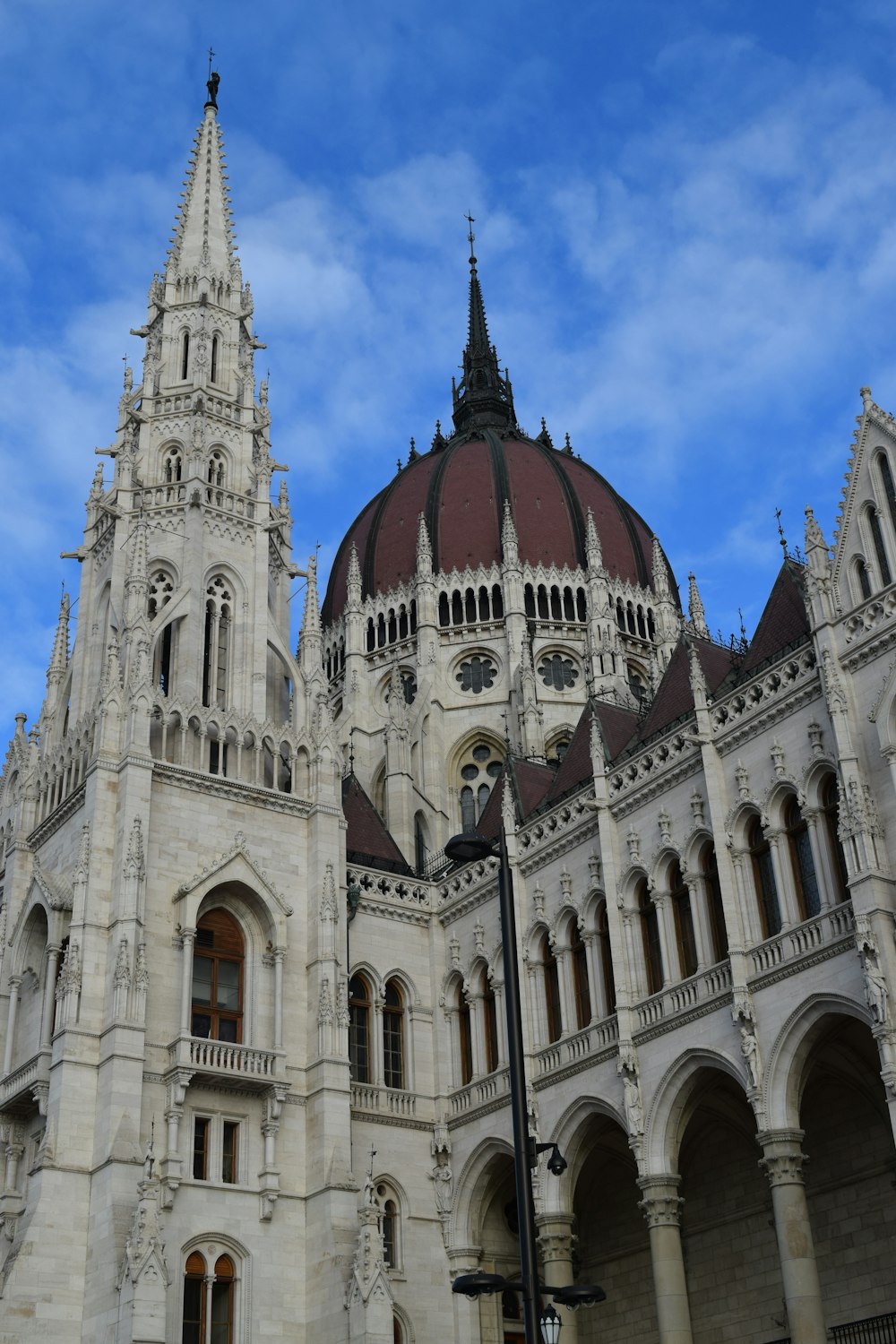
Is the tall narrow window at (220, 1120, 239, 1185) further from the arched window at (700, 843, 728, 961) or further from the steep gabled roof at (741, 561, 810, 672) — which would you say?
the steep gabled roof at (741, 561, 810, 672)

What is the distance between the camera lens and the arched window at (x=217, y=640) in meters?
35.9

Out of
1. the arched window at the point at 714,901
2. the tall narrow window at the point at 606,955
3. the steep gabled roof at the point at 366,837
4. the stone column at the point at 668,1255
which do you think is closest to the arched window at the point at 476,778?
the steep gabled roof at the point at 366,837

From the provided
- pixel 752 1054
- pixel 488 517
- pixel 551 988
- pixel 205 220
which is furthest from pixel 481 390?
pixel 752 1054

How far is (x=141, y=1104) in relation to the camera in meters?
28.8

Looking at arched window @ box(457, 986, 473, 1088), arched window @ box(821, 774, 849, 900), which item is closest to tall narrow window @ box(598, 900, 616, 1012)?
arched window @ box(457, 986, 473, 1088)

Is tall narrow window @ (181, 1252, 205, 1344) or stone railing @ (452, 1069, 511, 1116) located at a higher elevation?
stone railing @ (452, 1069, 511, 1116)

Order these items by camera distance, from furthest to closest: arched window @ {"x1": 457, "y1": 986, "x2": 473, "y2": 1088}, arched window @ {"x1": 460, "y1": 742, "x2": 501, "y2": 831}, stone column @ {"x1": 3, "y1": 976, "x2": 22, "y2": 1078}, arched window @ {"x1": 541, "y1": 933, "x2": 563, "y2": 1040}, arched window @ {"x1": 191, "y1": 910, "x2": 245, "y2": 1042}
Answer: arched window @ {"x1": 460, "y1": 742, "x2": 501, "y2": 831} → arched window @ {"x1": 457, "y1": 986, "x2": 473, "y2": 1088} → arched window @ {"x1": 541, "y1": 933, "x2": 563, "y2": 1040} → stone column @ {"x1": 3, "y1": 976, "x2": 22, "y2": 1078} → arched window @ {"x1": 191, "y1": 910, "x2": 245, "y2": 1042}

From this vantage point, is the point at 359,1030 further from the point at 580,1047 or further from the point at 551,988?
the point at 580,1047

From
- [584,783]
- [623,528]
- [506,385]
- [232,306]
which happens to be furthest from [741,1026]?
[506,385]

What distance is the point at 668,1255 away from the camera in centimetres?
2697

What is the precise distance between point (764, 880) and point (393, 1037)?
36.3 ft

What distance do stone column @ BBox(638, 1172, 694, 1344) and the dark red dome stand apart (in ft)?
86.1

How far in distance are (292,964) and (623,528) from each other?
25.7 meters

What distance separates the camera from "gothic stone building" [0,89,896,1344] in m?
26.5
